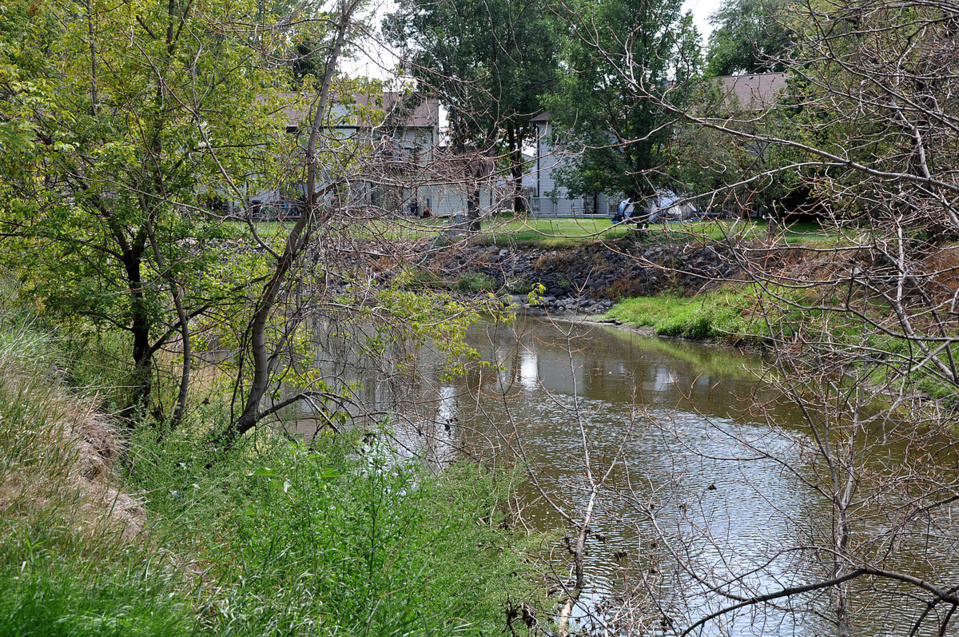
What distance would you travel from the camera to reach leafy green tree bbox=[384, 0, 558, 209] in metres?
6.62

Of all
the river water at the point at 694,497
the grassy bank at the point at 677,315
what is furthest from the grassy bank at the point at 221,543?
the grassy bank at the point at 677,315

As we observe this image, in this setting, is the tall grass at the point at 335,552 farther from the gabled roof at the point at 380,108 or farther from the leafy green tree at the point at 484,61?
the gabled roof at the point at 380,108

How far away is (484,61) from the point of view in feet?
75.9

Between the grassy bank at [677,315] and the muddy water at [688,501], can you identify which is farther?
the grassy bank at [677,315]

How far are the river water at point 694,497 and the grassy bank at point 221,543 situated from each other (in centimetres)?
117

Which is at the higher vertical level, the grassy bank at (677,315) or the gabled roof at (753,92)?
the gabled roof at (753,92)

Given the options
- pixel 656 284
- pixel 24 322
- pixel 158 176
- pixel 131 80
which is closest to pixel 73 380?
pixel 24 322

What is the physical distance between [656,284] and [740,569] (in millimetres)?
20272

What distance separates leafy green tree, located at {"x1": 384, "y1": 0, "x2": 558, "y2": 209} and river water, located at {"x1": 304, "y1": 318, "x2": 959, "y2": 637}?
193 centimetres

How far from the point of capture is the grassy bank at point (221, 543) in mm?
3100

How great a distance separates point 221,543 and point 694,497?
595 cm

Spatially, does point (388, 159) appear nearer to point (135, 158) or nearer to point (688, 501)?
point (135, 158)

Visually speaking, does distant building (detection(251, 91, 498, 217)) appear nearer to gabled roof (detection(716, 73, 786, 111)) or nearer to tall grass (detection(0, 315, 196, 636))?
gabled roof (detection(716, 73, 786, 111))

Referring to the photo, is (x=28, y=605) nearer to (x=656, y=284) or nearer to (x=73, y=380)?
(x=73, y=380)
